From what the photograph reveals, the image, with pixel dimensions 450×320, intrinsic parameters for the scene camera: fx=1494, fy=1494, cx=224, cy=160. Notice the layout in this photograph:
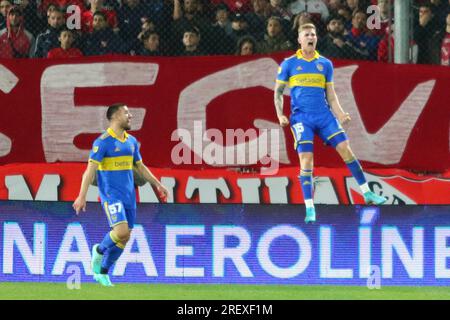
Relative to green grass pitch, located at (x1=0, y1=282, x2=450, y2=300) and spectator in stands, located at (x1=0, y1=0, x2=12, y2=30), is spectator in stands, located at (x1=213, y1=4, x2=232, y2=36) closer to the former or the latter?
spectator in stands, located at (x1=0, y1=0, x2=12, y2=30)

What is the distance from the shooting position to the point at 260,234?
13352 millimetres

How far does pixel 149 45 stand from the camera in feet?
49.6

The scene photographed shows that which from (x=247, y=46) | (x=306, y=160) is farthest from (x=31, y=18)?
(x=306, y=160)

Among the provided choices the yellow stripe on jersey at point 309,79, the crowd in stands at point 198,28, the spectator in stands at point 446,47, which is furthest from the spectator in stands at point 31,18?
the spectator in stands at point 446,47

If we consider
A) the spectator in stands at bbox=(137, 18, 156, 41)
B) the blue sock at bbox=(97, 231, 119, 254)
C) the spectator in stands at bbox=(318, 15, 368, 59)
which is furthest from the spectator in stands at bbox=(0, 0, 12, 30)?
the blue sock at bbox=(97, 231, 119, 254)

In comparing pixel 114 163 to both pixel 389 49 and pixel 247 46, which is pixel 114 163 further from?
pixel 389 49

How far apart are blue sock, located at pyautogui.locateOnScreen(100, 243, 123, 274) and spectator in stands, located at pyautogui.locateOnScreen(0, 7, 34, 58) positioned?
3.42 m

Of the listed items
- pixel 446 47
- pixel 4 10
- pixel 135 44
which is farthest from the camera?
pixel 4 10

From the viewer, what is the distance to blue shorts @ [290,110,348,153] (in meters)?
12.3

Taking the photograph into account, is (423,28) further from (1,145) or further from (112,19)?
(1,145)

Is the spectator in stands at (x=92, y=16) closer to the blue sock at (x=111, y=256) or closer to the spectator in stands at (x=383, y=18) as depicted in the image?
the spectator in stands at (x=383, y=18)

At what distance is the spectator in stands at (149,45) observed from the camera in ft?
49.4

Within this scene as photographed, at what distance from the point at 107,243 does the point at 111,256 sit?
0.42 feet

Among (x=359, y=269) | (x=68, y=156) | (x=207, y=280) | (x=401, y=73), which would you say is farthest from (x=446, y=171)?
(x=68, y=156)
